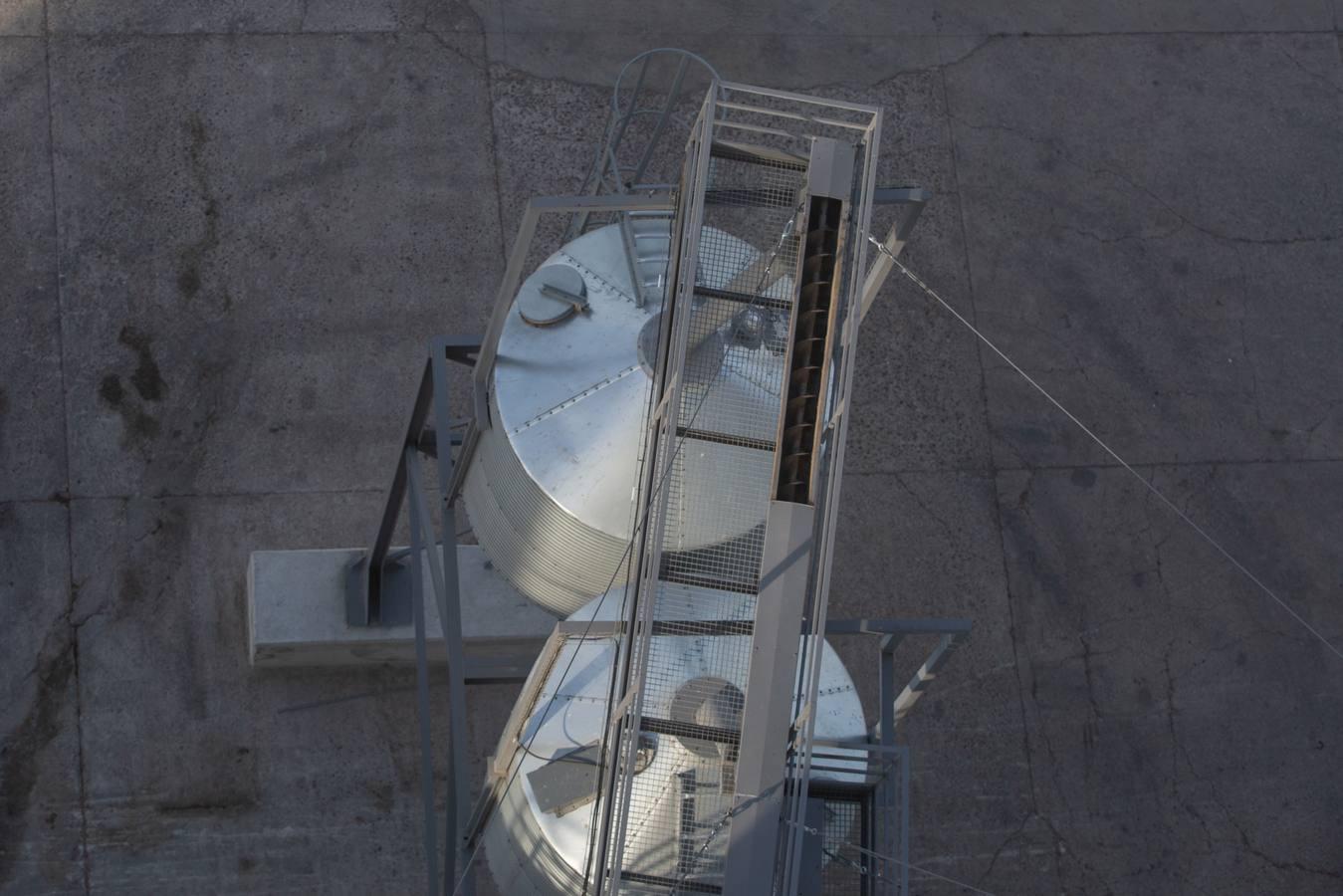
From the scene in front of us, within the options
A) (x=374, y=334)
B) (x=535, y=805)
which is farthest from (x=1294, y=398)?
(x=535, y=805)

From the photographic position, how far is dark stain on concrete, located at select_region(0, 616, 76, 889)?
13234mm

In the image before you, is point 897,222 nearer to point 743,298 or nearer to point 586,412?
point 743,298

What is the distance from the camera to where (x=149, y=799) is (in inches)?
531

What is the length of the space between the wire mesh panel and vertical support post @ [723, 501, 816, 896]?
0.08 m

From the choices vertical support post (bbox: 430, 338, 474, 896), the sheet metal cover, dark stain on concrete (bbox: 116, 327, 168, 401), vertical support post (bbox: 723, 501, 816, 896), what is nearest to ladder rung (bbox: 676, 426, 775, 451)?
the sheet metal cover

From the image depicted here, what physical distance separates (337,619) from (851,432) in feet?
19.6

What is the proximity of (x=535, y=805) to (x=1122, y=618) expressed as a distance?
29.0ft

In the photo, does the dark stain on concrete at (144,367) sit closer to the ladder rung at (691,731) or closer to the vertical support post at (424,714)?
the vertical support post at (424,714)

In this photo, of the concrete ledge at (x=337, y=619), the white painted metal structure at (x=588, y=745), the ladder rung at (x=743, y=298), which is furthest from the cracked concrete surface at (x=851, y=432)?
the ladder rung at (x=743, y=298)

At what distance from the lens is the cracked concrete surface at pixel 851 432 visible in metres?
13.9

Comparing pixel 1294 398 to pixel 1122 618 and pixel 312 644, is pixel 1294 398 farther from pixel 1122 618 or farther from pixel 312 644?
pixel 312 644

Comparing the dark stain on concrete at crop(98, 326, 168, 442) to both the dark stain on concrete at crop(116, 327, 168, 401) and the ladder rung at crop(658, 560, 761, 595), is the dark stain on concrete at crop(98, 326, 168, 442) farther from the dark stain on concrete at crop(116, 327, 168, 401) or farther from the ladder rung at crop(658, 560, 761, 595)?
the ladder rung at crop(658, 560, 761, 595)

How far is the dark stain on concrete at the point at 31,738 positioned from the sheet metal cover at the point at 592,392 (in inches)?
262

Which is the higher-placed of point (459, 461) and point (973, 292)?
point (973, 292)
